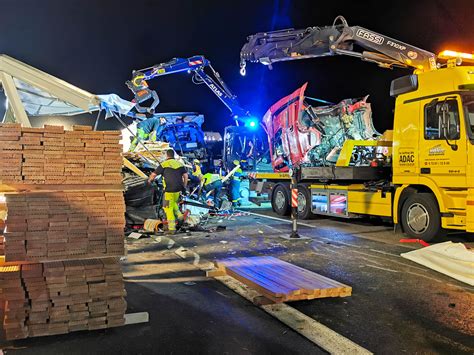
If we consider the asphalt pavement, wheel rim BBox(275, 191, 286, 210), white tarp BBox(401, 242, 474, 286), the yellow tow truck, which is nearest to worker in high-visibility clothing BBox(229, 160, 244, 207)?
the yellow tow truck

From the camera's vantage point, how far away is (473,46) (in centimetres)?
1562

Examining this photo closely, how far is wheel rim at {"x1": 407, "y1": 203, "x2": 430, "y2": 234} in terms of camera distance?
8688mm

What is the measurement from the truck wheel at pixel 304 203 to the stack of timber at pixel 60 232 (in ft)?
28.8

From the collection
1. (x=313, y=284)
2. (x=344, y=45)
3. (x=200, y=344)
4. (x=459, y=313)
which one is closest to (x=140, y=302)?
(x=200, y=344)

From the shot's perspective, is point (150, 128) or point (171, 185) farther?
point (150, 128)

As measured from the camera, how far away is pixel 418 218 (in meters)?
8.84

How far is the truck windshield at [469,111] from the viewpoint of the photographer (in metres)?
7.79

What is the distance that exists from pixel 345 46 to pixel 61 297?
919cm

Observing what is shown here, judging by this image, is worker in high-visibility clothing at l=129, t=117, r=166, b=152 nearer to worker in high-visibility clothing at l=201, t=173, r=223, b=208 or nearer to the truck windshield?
worker in high-visibility clothing at l=201, t=173, r=223, b=208

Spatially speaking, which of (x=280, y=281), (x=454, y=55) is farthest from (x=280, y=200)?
(x=280, y=281)

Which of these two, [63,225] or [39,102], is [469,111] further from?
[39,102]

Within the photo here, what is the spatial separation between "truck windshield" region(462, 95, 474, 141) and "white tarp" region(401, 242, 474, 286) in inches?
90.0

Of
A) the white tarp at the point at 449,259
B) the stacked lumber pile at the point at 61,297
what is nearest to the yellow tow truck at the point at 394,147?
the white tarp at the point at 449,259

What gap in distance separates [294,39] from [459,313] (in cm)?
898
